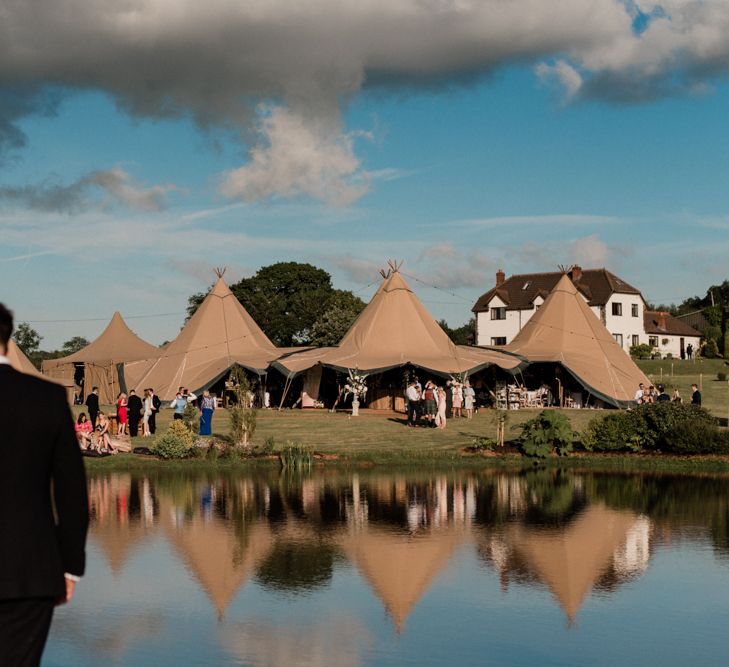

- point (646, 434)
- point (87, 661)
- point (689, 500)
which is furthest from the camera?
point (646, 434)

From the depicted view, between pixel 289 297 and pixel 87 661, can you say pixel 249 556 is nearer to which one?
pixel 87 661

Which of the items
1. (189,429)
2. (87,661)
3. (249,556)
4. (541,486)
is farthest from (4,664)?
(189,429)

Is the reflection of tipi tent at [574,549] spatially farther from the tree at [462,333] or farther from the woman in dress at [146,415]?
the tree at [462,333]

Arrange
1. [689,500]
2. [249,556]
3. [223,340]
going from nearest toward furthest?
[249,556] → [689,500] → [223,340]

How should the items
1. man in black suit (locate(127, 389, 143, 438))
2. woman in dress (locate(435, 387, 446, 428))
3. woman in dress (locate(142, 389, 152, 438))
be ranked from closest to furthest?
man in black suit (locate(127, 389, 143, 438)) < woman in dress (locate(142, 389, 152, 438)) < woman in dress (locate(435, 387, 446, 428))

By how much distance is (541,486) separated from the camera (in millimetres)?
21891

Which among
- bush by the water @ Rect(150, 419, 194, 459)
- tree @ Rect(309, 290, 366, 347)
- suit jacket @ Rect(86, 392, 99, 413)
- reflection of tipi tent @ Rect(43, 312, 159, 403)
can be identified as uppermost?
tree @ Rect(309, 290, 366, 347)

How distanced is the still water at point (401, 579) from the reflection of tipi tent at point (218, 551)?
4 cm

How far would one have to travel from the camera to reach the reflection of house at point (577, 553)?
12359mm

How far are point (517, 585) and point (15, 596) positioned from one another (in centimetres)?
879

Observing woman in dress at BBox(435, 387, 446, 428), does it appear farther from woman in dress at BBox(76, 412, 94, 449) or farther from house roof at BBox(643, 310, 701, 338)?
house roof at BBox(643, 310, 701, 338)

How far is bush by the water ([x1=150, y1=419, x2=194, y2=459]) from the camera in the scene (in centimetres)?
2597

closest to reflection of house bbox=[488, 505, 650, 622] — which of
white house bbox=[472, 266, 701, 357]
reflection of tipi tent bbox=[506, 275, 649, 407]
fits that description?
reflection of tipi tent bbox=[506, 275, 649, 407]

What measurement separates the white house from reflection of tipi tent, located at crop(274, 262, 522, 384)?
28698 millimetres
